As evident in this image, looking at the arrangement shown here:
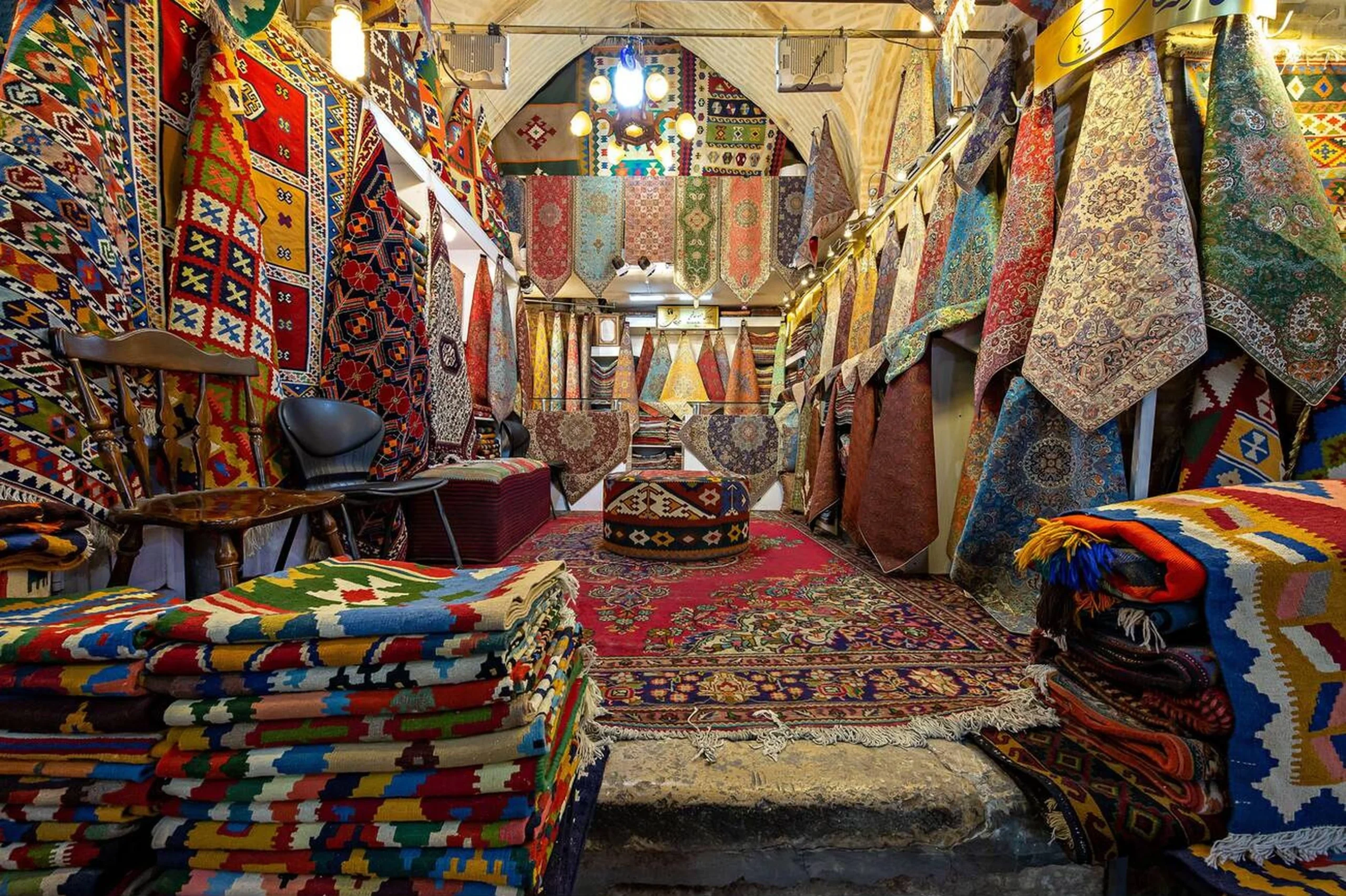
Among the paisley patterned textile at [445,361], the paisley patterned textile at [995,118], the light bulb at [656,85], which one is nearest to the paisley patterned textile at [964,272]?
the paisley patterned textile at [995,118]

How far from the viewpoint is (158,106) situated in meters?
1.56

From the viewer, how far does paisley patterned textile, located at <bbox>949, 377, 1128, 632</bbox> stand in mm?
1564

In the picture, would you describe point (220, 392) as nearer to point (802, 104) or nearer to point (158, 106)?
point (158, 106)

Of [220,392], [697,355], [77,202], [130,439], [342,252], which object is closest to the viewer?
[77,202]

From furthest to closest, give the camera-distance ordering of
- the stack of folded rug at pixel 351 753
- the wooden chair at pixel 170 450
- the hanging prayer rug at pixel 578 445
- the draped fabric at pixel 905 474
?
the hanging prayer rug at pixel 578 445 < the draped fabric at pixel 905 474 < the wooden chair at pixel 170 450 < the stack of folded rug at pixel 351 753

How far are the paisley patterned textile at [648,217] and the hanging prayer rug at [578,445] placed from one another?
1766mm

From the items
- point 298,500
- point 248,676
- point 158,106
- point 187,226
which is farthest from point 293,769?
point 158,106

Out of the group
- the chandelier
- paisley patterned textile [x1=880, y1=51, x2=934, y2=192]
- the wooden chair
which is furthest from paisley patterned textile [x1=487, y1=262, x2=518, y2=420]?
paisley patterned textile [x1=880, y1=51, x2=934, y2=192]

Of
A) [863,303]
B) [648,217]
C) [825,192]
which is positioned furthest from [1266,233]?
[648,217]

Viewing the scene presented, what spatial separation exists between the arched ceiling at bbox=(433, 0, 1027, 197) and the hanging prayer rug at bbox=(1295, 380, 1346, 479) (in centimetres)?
322

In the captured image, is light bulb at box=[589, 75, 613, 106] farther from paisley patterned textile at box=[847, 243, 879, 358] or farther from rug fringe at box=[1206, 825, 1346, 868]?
rug fringe at box=[1206, 825, 1346, 868]

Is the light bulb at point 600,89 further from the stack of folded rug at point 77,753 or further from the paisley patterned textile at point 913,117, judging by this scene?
the stack of folded rug at point 77,753

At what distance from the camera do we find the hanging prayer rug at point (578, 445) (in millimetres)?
4707

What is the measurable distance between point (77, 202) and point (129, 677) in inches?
52.2
